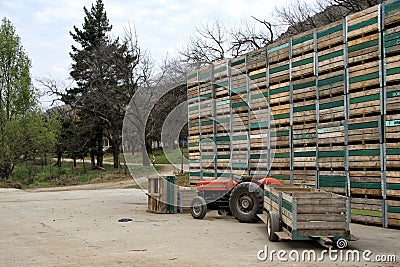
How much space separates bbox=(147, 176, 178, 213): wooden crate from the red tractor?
989 millimetres

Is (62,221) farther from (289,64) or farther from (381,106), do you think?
(381,106)

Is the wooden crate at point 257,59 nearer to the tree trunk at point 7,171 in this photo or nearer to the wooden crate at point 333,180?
the wooden crate at point 333,180

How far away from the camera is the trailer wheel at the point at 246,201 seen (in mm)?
10919

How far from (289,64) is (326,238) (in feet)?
21.5

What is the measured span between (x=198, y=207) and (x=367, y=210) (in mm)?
4177

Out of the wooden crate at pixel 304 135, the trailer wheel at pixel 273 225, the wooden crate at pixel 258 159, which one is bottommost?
the trailer wheel at pixel 273 225

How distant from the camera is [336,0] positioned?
25266 millimetres

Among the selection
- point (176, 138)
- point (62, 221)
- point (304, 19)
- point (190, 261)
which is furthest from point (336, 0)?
point (190, 261)

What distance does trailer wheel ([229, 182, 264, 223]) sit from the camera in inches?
430

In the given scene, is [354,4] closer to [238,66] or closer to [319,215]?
[238,66]

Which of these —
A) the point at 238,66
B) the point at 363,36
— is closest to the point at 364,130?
the point at 363,36

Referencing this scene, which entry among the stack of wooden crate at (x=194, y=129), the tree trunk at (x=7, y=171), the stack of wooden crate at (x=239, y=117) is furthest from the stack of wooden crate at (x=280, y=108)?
the tree trunk at (x=7, y=171)

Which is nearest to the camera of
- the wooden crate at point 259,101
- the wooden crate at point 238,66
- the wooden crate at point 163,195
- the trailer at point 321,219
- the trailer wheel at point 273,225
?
the trailer at point 321,219

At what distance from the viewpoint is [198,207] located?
12.1m
